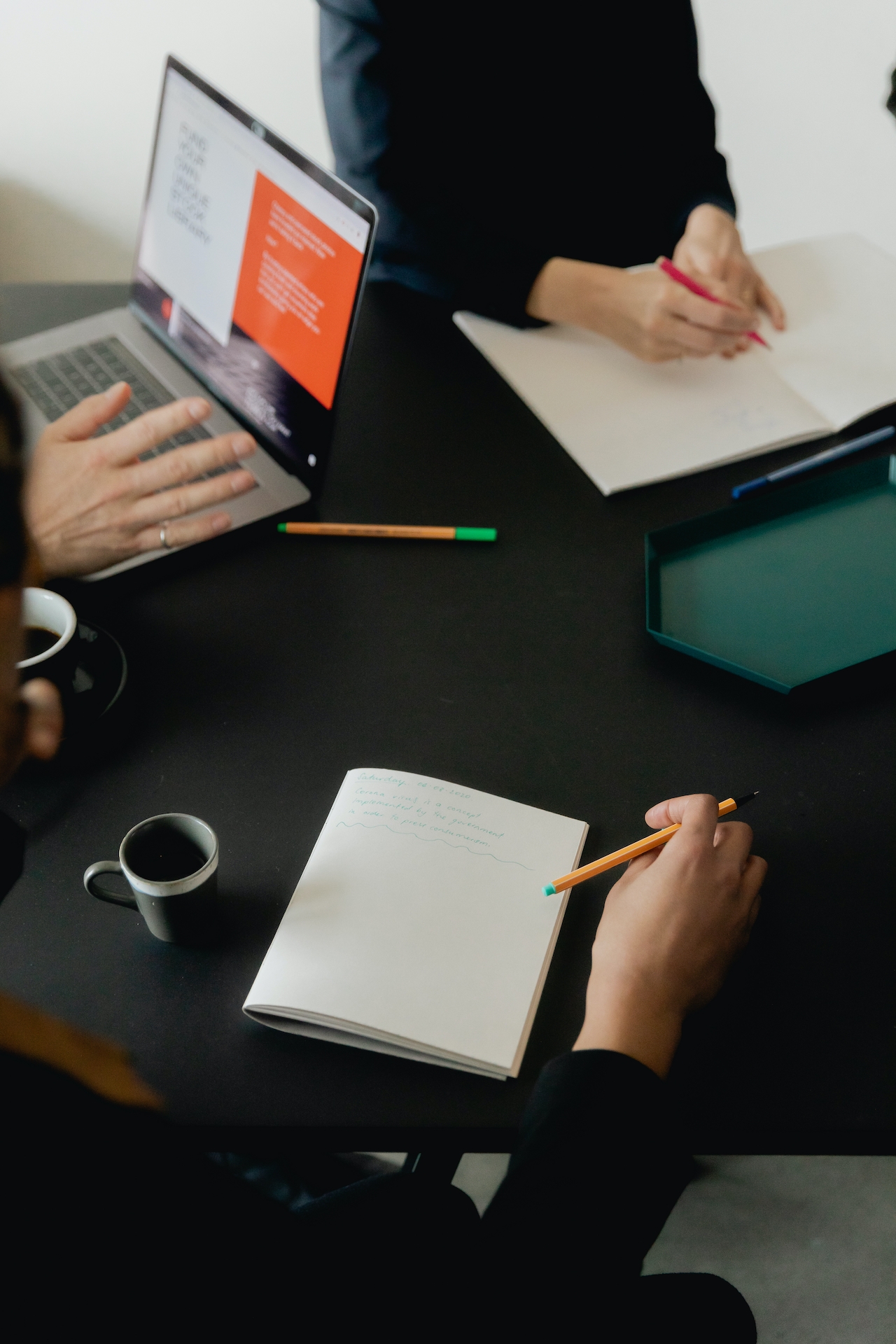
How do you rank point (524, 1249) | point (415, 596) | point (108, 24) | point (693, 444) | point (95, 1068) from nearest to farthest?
point (95, 1068) < point (524, 1249) < point (415, 596) < point (693, 444) < point (108, 24)

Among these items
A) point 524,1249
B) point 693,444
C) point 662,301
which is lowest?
point 524,1249

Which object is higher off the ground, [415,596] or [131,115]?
[131,115]

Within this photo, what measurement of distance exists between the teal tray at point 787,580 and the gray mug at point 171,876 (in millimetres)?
422

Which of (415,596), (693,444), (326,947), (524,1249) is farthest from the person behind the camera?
(693,444)

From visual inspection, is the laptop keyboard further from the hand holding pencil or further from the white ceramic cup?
the hand holding pencil

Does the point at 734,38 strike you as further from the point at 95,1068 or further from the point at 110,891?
the point at 95,1068

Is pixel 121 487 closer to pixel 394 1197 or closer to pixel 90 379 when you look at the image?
pixel 90 379

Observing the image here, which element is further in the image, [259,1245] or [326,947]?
[326,947]

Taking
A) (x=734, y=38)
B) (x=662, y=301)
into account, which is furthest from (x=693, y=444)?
(x=734, y=38)

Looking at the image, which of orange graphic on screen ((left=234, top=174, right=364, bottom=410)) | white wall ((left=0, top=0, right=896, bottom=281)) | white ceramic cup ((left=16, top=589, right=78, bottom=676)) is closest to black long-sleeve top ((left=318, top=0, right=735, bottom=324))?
orange graphic on screen ((left=234, top=174, right=364, bottom=410))

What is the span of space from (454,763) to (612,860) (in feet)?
0.52

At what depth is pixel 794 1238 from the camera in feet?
4.06

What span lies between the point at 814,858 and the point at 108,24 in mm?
2264

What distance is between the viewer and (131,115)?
2238 mm
